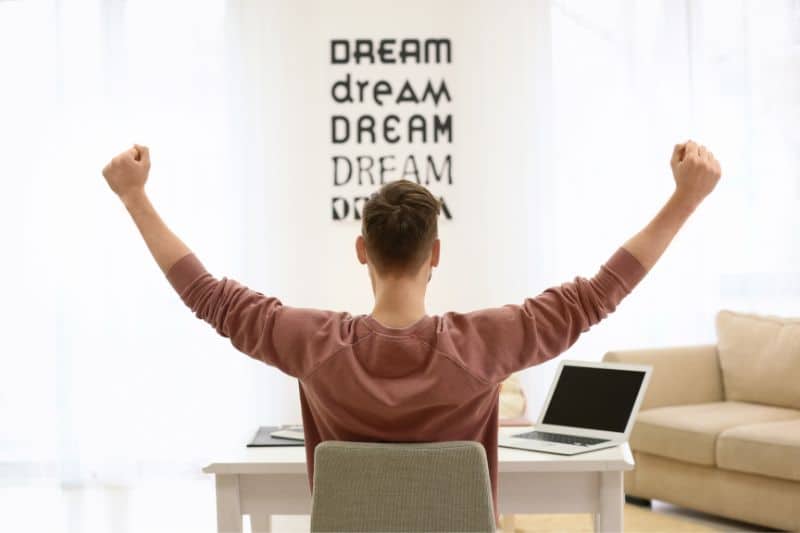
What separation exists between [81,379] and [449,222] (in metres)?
2.07

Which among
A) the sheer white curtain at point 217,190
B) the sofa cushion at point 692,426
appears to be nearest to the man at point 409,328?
the sofa cushion at point 692,426

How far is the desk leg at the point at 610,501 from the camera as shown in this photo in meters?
2.08

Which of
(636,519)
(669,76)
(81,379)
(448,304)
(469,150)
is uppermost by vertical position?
(669,76)

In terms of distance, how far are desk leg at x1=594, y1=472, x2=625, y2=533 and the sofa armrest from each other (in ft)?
8.60

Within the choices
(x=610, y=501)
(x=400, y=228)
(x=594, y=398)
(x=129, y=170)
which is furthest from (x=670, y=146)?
(x=129, y=170)

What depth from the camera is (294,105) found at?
17.7 ft

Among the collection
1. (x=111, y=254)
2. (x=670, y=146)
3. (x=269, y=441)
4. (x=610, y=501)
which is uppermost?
(x=670, y=146)

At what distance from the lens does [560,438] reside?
2.31 m

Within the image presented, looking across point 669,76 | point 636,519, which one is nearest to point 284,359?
point 636,519

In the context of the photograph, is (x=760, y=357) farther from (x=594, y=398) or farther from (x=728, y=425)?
(x=594, y=398)

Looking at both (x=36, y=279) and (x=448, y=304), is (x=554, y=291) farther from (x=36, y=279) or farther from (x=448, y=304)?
(x=36, y=279)

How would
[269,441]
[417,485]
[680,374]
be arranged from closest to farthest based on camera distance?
[417,485], [269,441], [680,374]

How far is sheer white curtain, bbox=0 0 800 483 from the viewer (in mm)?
5348

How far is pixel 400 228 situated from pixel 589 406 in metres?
1.12
